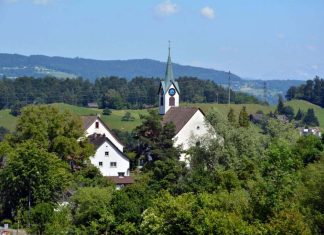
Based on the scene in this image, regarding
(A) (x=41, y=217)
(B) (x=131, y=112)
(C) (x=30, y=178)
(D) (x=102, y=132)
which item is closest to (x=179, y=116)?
(D) (x=102, y=132)

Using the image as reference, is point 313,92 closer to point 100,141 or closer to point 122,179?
point 100,141

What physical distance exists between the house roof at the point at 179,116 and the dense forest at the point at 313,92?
107536 mm

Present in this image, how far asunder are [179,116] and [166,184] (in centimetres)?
2450

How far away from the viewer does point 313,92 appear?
189 m

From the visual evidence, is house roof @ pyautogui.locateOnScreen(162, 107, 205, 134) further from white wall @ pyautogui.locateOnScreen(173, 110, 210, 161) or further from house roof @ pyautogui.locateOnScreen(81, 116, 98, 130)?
house roof @ pyautogui.locateOnScreen(81, 116, 98, 130)

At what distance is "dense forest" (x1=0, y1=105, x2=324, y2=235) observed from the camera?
38.4 m

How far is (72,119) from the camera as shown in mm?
64688

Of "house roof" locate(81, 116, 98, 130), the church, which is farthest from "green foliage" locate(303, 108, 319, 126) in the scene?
"house roof" locate(81, 116, 98, 130)

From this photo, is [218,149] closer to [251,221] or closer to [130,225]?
[130,225]

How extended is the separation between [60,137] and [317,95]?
132 metres

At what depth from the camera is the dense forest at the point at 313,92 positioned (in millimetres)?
187500

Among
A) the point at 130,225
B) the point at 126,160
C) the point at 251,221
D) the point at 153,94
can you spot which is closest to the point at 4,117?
the point at 153,94

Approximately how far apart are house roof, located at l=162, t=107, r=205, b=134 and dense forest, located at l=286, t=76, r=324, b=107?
108 meters

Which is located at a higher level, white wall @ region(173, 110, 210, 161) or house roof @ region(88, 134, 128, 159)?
white wall @ region(173, 110, 210, 161)
